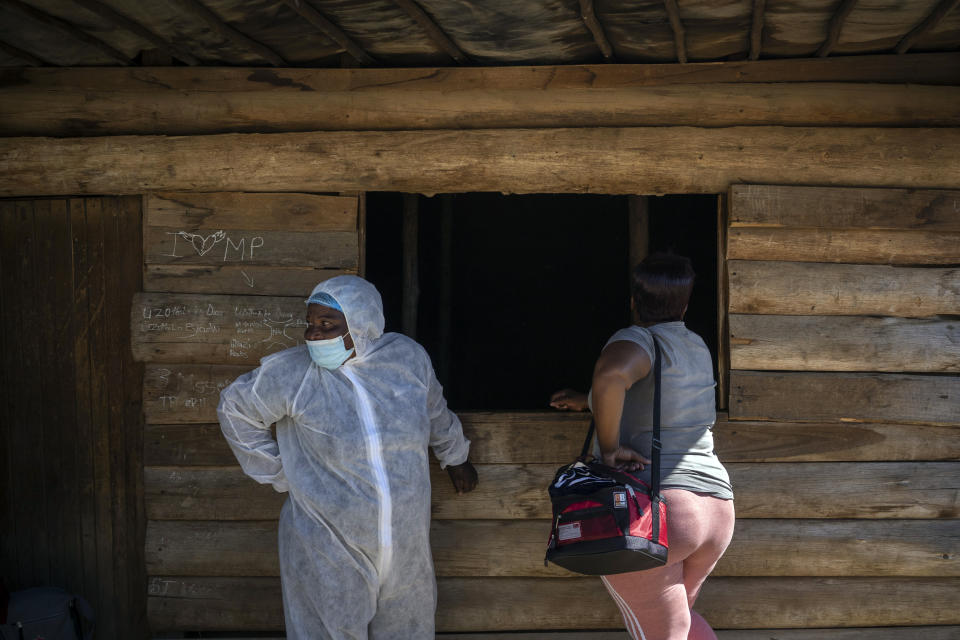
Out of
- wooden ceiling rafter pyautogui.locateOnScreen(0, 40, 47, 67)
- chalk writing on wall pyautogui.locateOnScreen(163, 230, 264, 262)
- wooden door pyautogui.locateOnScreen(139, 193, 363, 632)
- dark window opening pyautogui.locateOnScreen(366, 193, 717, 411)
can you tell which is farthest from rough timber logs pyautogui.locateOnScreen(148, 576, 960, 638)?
dark window opening pyautogui.locateOnScreen(366, 193, 717, 411)

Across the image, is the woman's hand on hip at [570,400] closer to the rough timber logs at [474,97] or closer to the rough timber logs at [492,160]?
the rough timber logs at [492,160]

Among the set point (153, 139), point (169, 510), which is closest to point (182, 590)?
point (169, 510)

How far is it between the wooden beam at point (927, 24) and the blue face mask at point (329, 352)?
8.38ft

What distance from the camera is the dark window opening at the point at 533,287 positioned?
708cm

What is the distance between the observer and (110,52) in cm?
370

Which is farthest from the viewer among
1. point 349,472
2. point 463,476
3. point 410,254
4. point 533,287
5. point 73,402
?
point 533,287

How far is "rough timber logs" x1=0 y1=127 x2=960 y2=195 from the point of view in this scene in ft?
12.4

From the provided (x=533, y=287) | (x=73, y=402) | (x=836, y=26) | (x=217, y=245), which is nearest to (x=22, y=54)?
(x=217, y=245)

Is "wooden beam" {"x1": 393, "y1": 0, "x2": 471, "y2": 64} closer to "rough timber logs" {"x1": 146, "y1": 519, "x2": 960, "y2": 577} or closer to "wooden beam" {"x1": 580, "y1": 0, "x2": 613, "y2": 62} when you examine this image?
"wooden beam" {"x1": 580, "y1": 0, "x2": 613, "y2": 62}

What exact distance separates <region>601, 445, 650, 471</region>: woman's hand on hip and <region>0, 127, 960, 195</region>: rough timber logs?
4.74 ft

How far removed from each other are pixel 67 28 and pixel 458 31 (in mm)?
1598

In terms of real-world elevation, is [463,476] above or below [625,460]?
below

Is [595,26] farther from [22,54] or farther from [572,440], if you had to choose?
[22,54]

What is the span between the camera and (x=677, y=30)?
3.26 meters
